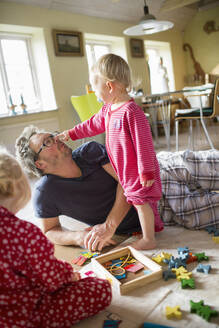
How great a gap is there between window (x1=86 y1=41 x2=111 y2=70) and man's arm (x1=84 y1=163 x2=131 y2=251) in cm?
408

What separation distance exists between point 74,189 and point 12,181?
0.68 metres

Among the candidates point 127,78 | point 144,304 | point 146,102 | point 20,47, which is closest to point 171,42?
point 146,102

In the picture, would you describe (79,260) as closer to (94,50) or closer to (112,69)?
(112,69)

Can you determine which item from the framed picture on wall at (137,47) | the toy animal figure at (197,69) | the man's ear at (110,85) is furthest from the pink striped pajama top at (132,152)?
the toy animal figure at (197,69)

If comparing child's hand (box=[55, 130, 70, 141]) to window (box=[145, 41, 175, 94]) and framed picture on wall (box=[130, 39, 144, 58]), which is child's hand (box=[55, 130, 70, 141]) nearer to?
framed picture on wall (box=[130, 39, 144, 58])

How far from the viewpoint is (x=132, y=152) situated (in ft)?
4.88

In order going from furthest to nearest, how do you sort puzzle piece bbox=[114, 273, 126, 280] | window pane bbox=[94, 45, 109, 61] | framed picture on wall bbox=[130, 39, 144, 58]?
framed picture on wall bbox=[130, 39, 144, 58]
window pane bbox=[94, 45, 109, 61]
puzzle piece bbox=[114, 273, 126, 280]

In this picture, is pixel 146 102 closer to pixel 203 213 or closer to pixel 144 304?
pixel 203 213

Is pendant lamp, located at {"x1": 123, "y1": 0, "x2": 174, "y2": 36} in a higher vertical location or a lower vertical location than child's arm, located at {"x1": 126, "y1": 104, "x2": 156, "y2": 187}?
higher

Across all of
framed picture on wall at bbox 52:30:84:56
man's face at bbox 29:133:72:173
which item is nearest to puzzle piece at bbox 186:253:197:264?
man's face at bbox 29:133:72:173

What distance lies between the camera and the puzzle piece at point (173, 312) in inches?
38.4

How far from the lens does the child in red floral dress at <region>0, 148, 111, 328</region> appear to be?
0.86 meters

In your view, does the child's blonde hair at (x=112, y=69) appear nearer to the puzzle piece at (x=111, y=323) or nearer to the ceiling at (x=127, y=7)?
the puzzle piece at (x=111, y=323)

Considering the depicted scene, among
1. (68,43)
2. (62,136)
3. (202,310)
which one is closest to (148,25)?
(68,43)
